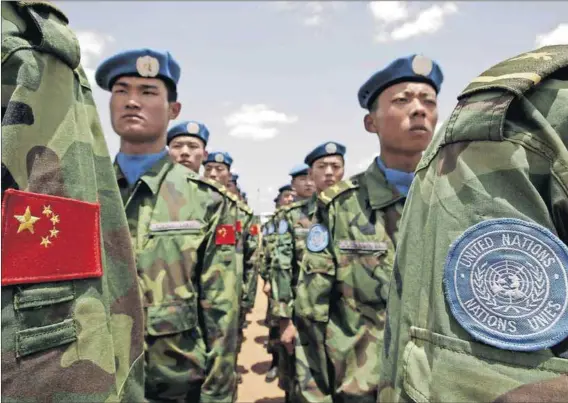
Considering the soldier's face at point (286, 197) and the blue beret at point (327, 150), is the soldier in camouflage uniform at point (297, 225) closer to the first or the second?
the blue beret at point (327, 150)

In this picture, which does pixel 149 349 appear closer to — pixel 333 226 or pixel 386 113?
pixel 333 226

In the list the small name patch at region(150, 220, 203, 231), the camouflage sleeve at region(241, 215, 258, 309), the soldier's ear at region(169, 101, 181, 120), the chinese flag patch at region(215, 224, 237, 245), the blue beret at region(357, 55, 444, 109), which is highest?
the blue beret at region(357, 55, 444, 109)

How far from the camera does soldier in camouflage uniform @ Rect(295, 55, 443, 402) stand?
2.34 meters

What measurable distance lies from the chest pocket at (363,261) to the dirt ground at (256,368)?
12.4 ft

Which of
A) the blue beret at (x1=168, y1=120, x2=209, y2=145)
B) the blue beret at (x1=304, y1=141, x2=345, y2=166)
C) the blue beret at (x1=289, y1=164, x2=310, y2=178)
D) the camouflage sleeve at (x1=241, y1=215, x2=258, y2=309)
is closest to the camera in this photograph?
the blue beret at (x1=168, y1=120, x2=209, y2=145)

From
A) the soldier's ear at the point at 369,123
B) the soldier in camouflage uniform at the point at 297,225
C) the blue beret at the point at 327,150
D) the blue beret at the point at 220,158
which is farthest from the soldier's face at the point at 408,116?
the blue beret at the point at 220,158

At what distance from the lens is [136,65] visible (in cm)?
251

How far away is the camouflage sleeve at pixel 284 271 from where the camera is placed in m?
5.28

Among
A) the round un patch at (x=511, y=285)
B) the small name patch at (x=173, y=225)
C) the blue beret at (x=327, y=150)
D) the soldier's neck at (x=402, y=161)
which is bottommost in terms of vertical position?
the round un patch at (x=511, y=285)

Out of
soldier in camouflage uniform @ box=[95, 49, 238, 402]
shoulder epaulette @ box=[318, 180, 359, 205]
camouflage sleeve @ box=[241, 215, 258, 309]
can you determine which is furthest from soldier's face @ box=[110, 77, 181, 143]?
camouflage sleeve @ box=[241, 215, 258, 309]

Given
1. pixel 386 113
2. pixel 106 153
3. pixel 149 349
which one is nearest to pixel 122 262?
pixel 106 153

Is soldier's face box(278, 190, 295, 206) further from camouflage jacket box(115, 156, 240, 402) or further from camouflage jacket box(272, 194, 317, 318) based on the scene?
camouflage jacket box(115, 156, 240, 402)

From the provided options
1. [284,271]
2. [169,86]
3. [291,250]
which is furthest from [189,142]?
[169,86]

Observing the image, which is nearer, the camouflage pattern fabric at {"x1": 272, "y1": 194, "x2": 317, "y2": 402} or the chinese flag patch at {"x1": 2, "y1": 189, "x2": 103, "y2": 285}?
the chinese flag patch at {"x1": 2, "y1": 189, "x2": 103, "y2": 285}
